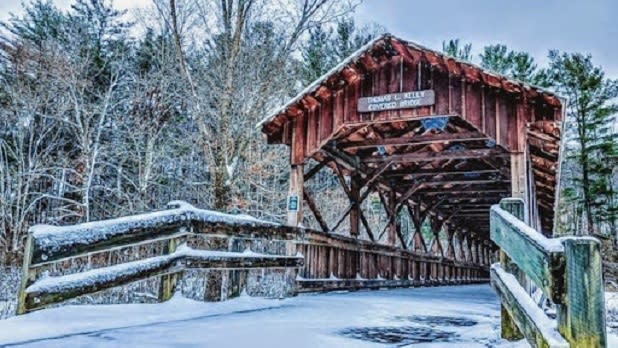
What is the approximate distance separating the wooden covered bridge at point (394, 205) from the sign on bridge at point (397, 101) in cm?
2

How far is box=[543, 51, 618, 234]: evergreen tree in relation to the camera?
23328mm

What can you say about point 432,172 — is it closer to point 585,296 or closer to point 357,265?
point 357,265

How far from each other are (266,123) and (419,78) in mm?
2560

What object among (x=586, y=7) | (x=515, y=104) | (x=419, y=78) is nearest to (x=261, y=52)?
(x=419, y=78)

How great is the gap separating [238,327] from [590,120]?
24.2 metres

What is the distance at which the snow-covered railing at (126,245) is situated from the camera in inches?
131

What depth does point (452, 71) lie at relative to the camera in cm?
762

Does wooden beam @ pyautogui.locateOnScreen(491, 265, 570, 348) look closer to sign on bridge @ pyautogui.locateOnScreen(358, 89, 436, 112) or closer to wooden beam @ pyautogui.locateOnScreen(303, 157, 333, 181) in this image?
sign on bridge @ pyautogui.locateOnScreen(358, 89, 436, 112)

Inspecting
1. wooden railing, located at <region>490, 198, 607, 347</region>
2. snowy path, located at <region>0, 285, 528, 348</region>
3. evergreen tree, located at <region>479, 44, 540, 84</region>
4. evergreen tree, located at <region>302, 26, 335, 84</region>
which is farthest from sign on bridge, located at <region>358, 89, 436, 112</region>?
evergreen tree, located at <region>479, 44, 540, 84</region>

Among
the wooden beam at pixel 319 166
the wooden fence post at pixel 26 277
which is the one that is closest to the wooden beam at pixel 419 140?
the wooden beam at pixel 319 166

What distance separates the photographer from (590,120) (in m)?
23.4

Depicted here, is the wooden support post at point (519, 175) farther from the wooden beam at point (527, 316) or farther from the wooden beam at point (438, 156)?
the wooden beam at point (527, 316)

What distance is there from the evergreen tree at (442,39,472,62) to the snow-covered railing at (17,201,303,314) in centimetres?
2007

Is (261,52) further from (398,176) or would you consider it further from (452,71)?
(452,71)
